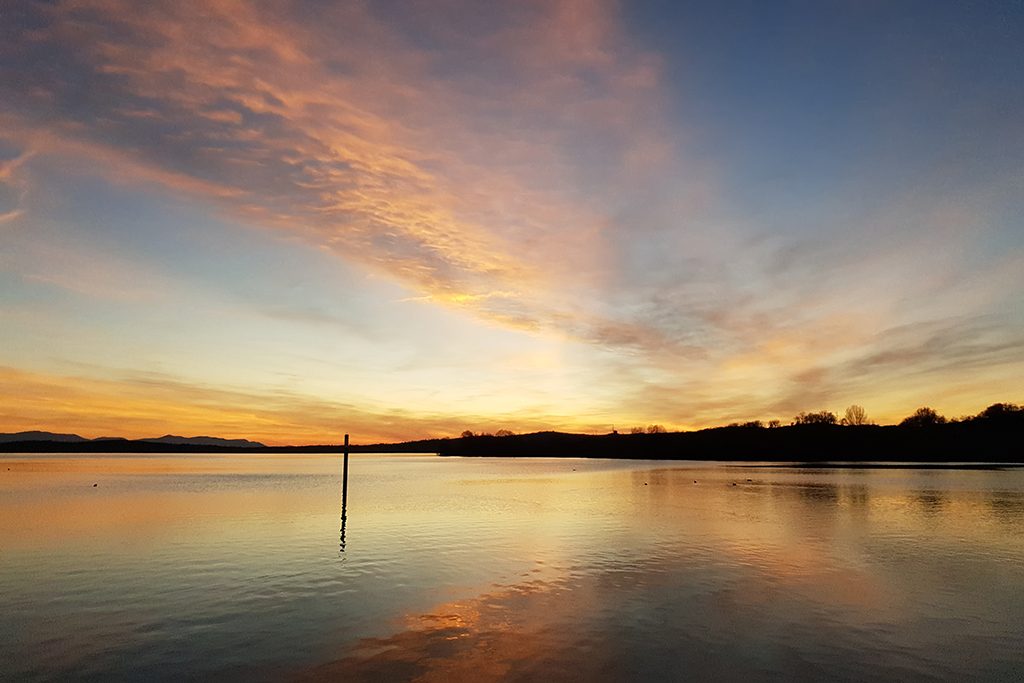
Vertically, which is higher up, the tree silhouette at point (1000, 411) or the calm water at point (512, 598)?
the tree silhouette at point (1000, 411)

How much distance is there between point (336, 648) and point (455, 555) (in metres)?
13.5

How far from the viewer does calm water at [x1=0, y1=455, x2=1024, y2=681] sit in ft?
45.7

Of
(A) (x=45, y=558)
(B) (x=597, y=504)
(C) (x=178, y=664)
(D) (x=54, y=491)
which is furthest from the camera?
(D) (x=54, y=491)

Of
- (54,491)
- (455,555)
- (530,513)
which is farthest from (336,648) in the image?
(54,491)

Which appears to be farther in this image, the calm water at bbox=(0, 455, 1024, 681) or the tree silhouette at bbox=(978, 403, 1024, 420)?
the tree silhouette at bbox=(978, 403, 1024, 420)

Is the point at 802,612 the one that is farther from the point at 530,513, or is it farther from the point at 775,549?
the point at 530,513

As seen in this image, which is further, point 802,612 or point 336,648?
point 802,612

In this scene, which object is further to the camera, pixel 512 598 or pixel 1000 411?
pixel 1000 411

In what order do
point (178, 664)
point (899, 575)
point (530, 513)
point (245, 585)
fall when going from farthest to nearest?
point (530, 513)
point (899, 575)
point (245, 585)
point (178, 664)

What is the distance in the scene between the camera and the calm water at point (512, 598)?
1393 cm

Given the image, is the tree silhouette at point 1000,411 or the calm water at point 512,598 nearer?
the calm water at point 512,598

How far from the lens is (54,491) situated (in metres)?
62.2

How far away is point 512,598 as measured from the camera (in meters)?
19.9

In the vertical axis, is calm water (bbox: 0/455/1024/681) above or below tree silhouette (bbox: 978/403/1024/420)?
below
